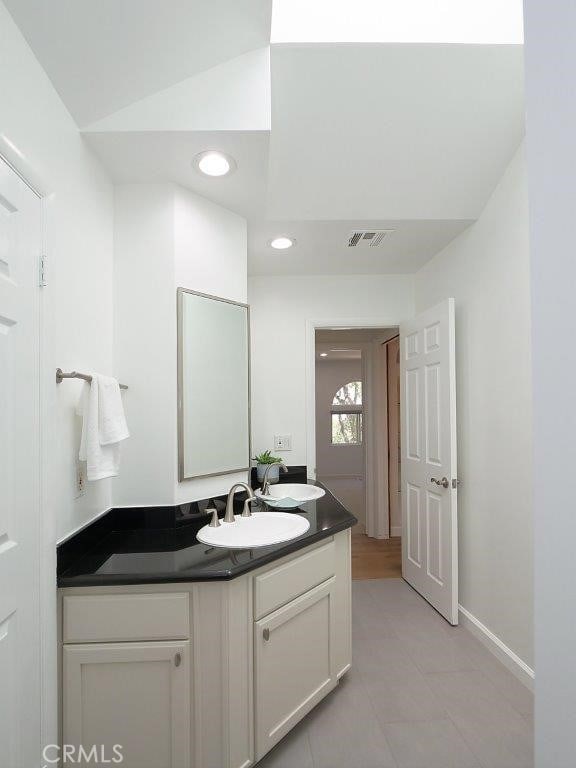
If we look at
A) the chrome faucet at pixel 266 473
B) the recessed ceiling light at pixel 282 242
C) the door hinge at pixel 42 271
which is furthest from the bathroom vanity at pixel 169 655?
the recessed ceiling light at pixel 282 242

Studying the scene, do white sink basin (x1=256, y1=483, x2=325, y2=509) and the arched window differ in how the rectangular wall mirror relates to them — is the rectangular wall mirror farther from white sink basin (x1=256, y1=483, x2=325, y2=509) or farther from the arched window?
the arched window

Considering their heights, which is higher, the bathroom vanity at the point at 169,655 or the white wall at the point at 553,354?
the white wall at the point at 553,354

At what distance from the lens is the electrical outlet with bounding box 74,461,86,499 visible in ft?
5.33

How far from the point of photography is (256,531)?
6.19 feet

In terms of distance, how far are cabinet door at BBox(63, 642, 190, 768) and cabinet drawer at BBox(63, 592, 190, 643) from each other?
3 centimetres

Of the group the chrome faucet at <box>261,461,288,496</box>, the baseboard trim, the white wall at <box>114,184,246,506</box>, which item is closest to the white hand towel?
the white wall at <box>114,184,246,506</box>

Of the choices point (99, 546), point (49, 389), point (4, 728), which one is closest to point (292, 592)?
point (99, 546)

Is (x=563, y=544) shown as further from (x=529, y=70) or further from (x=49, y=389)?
(x=49, y=389)

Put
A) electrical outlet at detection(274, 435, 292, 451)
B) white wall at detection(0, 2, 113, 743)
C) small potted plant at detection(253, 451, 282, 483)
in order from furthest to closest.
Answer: electrical outlet at detection(274, 435, 292, 451) < small potted plant at detection(253, 451, 282, 483) < white wall at detection(0, 2, 113, 743)

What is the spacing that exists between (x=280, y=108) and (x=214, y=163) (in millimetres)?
347

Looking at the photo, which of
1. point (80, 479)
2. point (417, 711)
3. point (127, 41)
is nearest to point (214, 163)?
point (127, 41)

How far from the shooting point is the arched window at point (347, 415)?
29.9 ft

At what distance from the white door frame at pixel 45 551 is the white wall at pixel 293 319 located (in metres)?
1.97

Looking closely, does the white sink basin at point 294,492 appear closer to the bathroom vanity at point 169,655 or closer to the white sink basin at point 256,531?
the white sink basin at point 256,531
